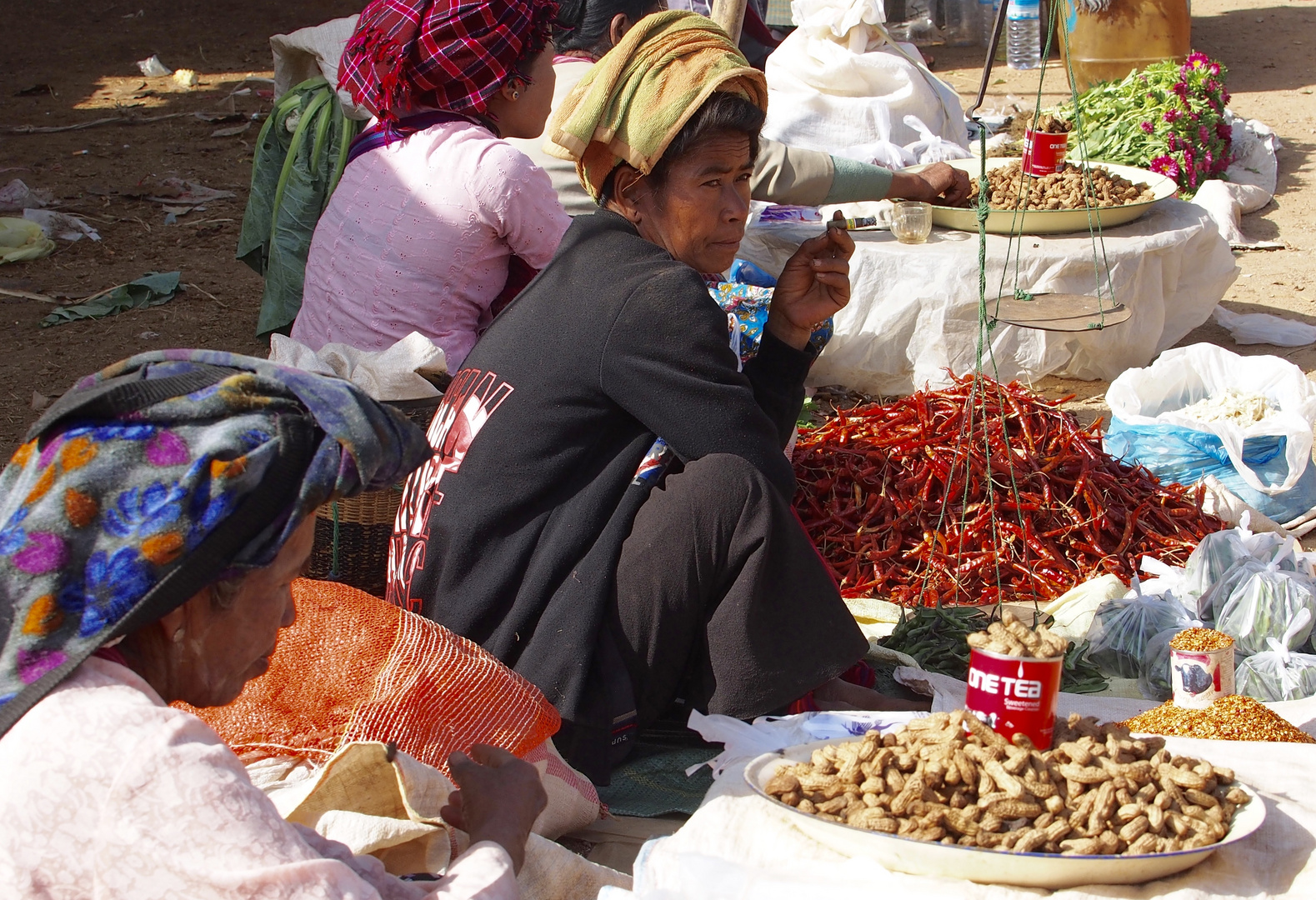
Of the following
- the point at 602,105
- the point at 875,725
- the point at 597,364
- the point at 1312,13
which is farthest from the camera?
the point at 1312,13

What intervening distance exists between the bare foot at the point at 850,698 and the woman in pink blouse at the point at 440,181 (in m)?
1.41

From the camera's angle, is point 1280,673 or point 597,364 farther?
point 1280,673

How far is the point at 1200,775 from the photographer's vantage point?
1646 mm

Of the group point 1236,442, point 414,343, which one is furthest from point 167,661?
point 1236,442

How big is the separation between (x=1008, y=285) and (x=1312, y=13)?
33.5 feet

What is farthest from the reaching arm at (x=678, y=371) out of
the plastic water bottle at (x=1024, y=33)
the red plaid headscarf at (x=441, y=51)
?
the plastic water bottle at (x=1024, y=33)

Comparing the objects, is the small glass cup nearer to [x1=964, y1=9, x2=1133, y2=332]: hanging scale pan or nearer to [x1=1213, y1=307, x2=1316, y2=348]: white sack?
[x1=964, y1=9, x2=1133, y2=332]: hanging scale pan

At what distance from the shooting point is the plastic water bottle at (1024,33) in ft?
34.1

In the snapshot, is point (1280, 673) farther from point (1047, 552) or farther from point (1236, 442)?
point (1236, 442)

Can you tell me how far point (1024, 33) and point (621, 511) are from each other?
9.52 metres

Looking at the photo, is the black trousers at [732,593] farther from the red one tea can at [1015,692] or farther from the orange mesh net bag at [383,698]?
the red one tea can at [1015,692]

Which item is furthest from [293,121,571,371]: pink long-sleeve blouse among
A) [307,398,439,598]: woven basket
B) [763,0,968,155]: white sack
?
[763,0,968,155]: white sack

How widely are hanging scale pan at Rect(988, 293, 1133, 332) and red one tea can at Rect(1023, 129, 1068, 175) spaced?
0.98 metres

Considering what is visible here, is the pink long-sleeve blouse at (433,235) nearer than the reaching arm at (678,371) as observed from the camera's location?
No
